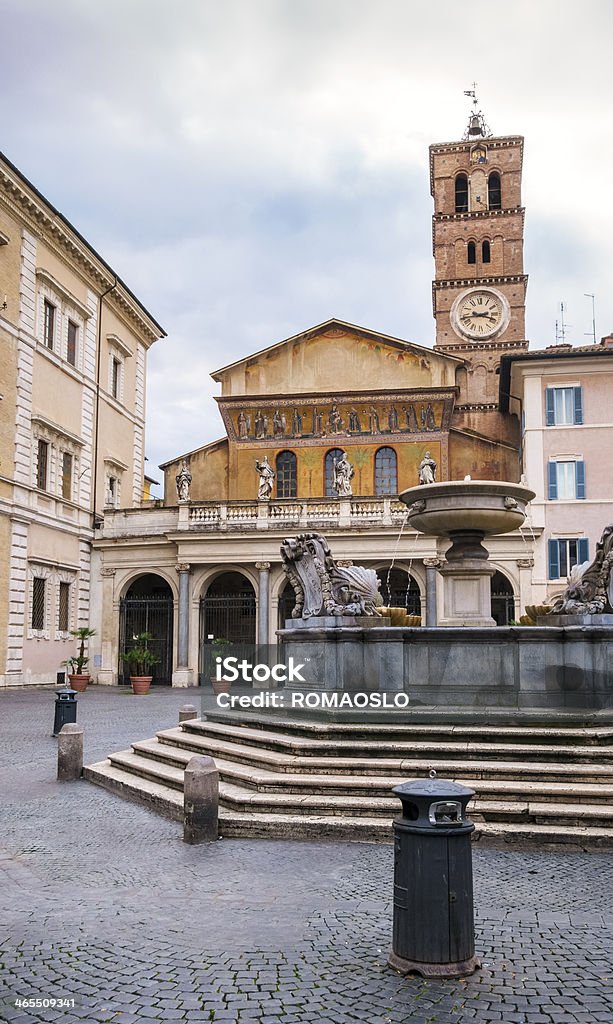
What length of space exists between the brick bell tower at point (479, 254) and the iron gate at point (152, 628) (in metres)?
24.0

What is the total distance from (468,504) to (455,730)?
432 centimetres

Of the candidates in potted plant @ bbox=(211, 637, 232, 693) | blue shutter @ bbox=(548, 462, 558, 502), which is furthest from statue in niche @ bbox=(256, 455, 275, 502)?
blue shutter @ bbox=(548, 462, 558, 502)


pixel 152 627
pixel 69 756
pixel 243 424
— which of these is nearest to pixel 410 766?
pixel 69 756

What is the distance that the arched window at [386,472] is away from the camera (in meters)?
37.9

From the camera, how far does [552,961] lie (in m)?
4.99

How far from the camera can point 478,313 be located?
2154 inches

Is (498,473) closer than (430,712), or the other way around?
(430,712)

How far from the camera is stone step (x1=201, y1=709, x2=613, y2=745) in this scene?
351 inches

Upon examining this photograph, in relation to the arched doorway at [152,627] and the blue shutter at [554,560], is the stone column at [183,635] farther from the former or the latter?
the blue shutter at [554,560]

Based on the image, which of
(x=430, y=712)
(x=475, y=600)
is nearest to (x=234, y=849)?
(x=430, y=712)

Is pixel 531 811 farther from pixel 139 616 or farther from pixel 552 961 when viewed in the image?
pixel 139 616

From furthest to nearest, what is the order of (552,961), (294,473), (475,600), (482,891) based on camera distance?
(294,473) < (475,600) < (482,891) < (552,961)

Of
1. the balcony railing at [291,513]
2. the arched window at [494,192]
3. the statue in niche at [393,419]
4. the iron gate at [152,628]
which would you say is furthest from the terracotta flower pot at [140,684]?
the arched window at [494,192]

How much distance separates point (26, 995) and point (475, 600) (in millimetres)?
9578
